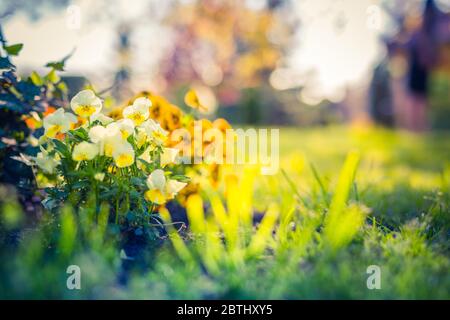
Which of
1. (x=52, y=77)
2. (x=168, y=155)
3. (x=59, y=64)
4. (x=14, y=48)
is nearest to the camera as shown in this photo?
(x=168, y=155)

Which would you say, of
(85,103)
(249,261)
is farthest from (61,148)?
(249,261)

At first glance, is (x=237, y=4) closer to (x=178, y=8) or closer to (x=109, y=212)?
(x=178, y=8)

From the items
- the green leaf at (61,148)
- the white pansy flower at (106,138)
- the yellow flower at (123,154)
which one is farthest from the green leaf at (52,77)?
the yellow flower at (123,154)

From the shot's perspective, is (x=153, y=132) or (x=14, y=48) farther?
(x=14, y=48)

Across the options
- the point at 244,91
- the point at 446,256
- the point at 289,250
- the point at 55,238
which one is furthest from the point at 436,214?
the point at 244,91

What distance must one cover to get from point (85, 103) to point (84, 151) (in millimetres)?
280

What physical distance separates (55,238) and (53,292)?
1.19 ft

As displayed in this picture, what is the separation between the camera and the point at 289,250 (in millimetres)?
1843

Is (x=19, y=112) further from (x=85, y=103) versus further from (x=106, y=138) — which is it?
(x=106, y=138)

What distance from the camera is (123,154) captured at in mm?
1684

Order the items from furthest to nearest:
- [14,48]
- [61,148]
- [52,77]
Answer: [52,77] → [14,48] → [61,148]

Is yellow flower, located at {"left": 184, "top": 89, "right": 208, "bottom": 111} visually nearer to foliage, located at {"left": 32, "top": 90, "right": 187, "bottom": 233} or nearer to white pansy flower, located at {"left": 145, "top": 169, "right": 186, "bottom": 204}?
foliage, located at {"left": 32, "top": 90, "right": 187, "bottom": 233}

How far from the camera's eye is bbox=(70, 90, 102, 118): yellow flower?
1855 millimetres

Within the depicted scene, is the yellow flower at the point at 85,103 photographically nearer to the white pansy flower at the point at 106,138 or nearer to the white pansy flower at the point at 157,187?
the white pansy flower at the point at 106,138
